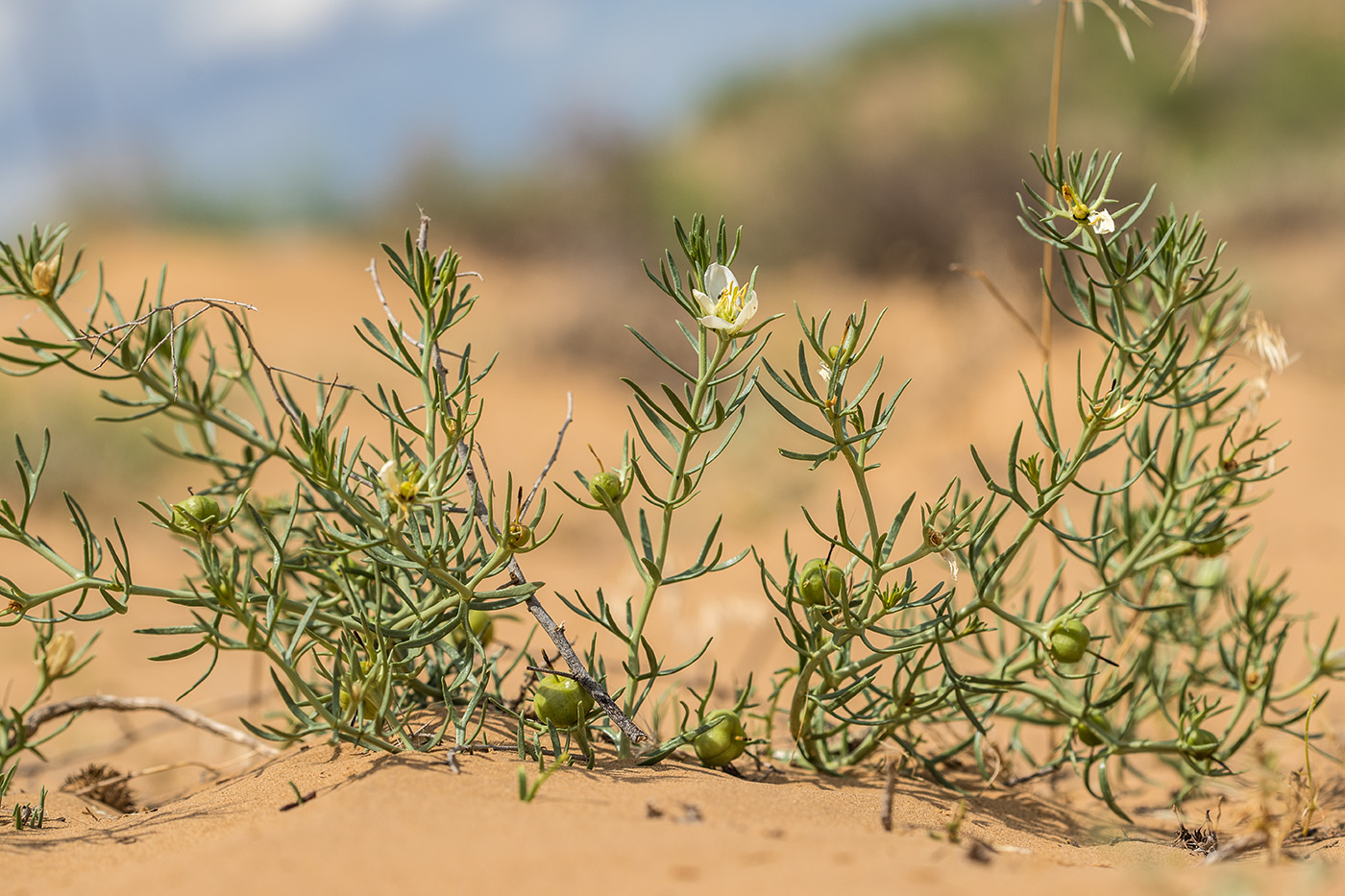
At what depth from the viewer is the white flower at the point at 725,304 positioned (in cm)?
135

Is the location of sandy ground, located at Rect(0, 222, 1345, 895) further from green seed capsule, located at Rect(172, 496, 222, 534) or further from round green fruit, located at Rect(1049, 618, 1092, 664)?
green seed capsule, located at Rect(172, 496, 222, 534)

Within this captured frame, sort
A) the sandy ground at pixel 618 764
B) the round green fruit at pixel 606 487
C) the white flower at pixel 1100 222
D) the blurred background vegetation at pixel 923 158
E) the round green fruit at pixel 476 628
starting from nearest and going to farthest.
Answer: the sandy ground at pixel 618 764, the white flower at pixel 1100 222, the round green fruit at pixel 606 487, the round green fruit at pixel 476 628, the blurred background vegetation at pixel 923 158

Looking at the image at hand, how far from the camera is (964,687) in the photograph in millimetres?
1506

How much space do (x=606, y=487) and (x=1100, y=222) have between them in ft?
2.46

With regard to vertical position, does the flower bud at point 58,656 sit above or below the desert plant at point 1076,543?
below

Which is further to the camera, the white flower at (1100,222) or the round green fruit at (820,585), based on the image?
the round green fruit at (820,585)

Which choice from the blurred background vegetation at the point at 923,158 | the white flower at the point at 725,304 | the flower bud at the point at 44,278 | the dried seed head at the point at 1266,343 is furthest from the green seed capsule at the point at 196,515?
the blurred background vegetation at the point at 923,158

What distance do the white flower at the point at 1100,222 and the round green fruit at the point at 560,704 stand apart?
37.9 inches

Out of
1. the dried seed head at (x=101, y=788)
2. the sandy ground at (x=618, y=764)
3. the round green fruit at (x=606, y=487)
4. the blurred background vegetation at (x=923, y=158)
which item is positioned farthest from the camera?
the blurred background vegetation at (x=923, y=158)

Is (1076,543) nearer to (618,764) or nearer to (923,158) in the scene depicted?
(618,764)

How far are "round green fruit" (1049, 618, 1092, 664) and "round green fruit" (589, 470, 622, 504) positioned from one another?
647mm

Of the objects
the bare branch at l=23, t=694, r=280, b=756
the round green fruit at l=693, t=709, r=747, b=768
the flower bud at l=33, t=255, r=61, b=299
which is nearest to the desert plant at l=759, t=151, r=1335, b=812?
the round green fruit at l=693, t=709, r=747, b=768

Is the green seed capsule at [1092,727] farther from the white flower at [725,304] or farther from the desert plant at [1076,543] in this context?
the white flower at [725,304]

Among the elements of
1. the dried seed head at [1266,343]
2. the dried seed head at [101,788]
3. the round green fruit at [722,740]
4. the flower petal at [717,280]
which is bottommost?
→ the dried seed head at [101,788]
